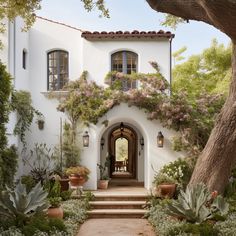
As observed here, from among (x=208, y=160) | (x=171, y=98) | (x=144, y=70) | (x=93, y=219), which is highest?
(x=144, y=70)

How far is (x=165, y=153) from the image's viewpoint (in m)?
16.0

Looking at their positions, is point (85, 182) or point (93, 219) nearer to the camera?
point (93, 219)

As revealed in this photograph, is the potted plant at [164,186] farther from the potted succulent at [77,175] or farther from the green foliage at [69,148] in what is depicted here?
the green foliage at [69,148]

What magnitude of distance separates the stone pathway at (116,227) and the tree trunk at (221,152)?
2.62 metres

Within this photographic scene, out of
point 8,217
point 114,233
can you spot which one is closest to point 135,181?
point 114,233

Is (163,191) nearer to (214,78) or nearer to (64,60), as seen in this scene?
(64,60)

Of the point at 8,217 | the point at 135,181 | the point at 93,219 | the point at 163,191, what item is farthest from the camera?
the point at 135,181

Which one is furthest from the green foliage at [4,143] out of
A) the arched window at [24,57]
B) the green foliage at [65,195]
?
the arched window at [24,57]

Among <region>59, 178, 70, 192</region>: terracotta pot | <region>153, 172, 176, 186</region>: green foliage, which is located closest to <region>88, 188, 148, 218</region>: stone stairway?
<region>153, 172, 176, 186</region>: green foliage

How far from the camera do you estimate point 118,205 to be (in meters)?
13.4

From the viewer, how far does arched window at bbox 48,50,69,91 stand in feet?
57.7

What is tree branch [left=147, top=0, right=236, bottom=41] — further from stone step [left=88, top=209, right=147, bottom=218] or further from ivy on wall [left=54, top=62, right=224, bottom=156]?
ivy on wall [left=54, top=62, right=224, bottom=156]

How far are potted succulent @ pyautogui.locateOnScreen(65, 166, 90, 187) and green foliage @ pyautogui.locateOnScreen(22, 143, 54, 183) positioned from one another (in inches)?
67.3

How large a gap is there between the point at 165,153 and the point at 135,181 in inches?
131
